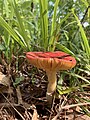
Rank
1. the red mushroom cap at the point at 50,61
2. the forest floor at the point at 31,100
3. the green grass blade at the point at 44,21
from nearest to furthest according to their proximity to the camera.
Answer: the red mushroom cap at the point at 50,61
the forest floor at the point at 31,100
the green grass blade at the point at 44,21

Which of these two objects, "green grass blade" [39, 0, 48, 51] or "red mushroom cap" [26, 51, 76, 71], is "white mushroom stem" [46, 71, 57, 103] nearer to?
"red mushroom cap" [26, 51, 76, 71]

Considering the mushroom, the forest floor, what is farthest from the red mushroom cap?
the forest floor

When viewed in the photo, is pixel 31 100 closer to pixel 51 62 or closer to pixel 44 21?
pixel 51 62

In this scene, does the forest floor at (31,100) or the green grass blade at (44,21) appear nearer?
the forest floor at (31,100)

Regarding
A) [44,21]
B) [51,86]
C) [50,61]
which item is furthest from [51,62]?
[44,21]

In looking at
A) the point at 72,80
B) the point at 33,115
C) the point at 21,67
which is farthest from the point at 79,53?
the point at 33,115

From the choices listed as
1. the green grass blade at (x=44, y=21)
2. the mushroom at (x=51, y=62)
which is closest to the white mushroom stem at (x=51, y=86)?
the mushroom at (x=51, y=62)

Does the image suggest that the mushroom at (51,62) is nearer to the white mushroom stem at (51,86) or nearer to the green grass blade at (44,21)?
the white mushroom stem at (51,86)
